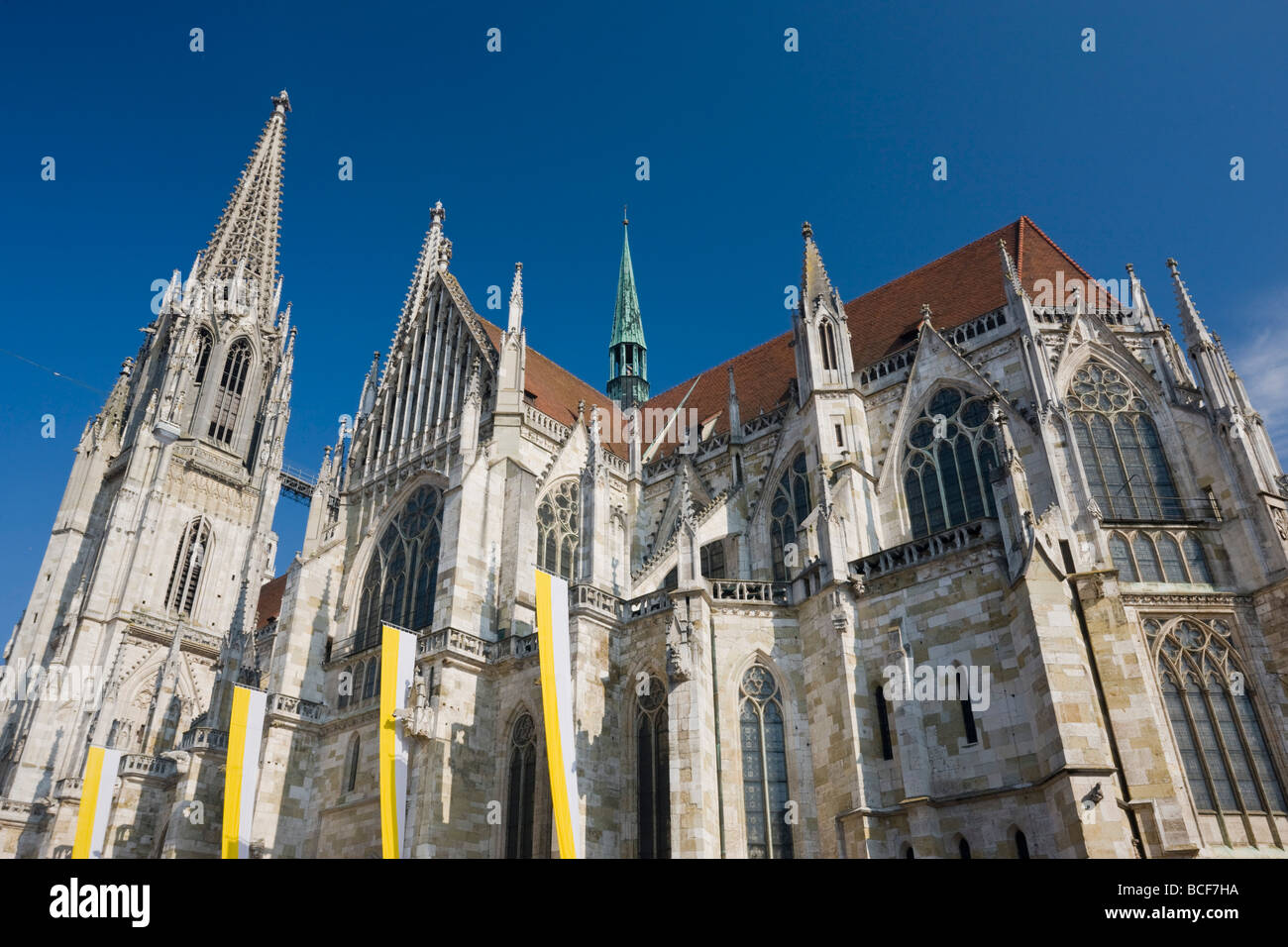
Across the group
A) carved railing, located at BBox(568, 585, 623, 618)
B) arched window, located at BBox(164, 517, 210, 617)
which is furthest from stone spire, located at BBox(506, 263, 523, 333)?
arched window, located at BBox(164, 517, 210, 617)

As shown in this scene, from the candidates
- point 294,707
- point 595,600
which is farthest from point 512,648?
point 294,707

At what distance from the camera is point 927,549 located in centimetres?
1644

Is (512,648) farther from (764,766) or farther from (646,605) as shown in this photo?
(764,766)

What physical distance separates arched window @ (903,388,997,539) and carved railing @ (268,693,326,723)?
1545cm

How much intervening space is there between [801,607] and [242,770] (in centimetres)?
1302

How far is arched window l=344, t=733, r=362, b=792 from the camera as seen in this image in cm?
2189

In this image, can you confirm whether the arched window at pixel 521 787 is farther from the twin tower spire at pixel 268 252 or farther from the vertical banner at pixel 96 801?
the twin tower spire at pixel 268 252

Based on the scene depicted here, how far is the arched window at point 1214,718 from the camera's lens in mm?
14266

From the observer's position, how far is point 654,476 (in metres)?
25.9

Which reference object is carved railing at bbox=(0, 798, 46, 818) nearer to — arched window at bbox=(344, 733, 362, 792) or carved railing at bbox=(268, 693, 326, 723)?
carved railing at bbox=(268, 693, 326, 723)

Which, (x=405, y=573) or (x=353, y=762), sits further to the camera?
(x=405, y=573)

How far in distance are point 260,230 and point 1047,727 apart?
47144mm
